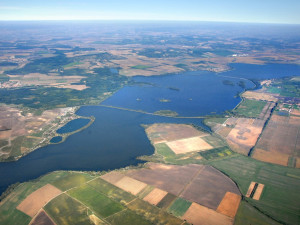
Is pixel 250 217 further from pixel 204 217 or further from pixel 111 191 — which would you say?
pixel 111 191

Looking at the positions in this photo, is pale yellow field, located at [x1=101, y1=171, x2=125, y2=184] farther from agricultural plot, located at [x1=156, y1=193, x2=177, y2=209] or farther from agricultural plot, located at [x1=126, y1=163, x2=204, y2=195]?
agricultural plot, located at [x1=156, y1=193, x2=177, y2=209]

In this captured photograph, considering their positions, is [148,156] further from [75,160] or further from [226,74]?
[226,74]

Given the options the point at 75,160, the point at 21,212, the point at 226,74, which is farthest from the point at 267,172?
the point at 226,74

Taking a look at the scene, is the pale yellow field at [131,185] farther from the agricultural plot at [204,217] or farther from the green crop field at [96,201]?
the agricultural plot at [204,217]

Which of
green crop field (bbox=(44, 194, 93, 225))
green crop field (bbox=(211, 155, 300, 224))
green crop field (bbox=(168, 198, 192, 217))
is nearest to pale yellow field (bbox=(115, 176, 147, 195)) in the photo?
green crop field (bbox=(168, 198, 192, 217))

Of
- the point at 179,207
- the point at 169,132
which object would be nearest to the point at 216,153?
the point at 169,132
